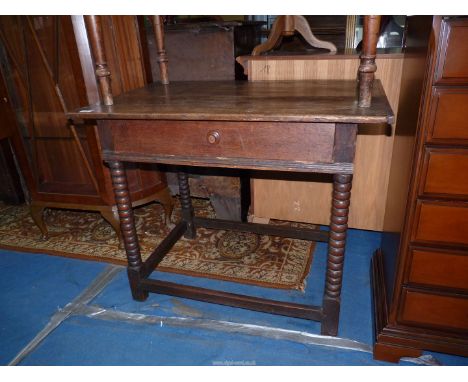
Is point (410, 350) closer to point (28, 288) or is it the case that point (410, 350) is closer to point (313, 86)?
point (313, 86)

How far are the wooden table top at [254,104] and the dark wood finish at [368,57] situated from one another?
4cm

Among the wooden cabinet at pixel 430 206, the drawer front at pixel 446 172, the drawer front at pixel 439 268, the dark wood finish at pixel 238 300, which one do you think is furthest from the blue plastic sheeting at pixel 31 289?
the drawer front at pixel 446 172

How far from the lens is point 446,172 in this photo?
3.74 ft

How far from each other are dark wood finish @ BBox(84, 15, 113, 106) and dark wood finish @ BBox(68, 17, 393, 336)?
6 cm

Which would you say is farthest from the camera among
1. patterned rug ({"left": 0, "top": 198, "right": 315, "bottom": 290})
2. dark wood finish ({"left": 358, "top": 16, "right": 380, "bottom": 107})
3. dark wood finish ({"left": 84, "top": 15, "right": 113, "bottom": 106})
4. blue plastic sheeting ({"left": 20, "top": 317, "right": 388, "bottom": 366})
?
patterned rug ({"left": 0, "top": 198, "right": 315, "bottom": 290})

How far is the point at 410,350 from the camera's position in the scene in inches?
56.1

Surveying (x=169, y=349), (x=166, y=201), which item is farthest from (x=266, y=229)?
(x=169, y=349)

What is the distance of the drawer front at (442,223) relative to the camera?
3.86ft

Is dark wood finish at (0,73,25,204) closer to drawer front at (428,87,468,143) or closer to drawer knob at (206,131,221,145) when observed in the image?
drawer knob at (206,131,221,145)

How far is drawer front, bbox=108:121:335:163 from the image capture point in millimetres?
1217

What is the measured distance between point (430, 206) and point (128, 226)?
1254mm

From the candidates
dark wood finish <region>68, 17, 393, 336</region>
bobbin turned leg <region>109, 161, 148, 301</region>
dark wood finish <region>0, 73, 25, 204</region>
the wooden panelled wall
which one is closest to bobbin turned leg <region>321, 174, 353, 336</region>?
dark wood finish <region>68, 17, 393, 336</region>

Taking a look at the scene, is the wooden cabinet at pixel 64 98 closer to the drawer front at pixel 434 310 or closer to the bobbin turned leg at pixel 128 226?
the bobbin turned leg at pixel 128 226
